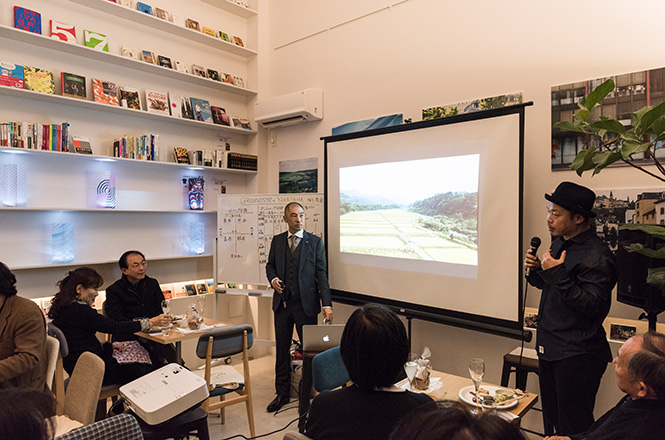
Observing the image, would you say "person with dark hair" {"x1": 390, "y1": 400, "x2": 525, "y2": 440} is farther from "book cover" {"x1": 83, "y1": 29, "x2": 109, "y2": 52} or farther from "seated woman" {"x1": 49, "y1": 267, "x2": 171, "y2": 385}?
"book cover" {"x1": 83, "y1": 29, "x2": 109, "y2": 52}

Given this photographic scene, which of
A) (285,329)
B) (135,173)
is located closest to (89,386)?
(285,329)

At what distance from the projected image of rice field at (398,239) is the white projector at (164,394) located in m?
2.09

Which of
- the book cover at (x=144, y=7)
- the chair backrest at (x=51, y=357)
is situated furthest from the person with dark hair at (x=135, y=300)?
the book cover at (x=144, y=7)

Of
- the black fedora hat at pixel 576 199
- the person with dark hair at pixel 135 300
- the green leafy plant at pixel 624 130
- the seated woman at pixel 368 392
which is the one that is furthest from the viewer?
the person with dark hair at pixel 135 300

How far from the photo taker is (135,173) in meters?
4.57

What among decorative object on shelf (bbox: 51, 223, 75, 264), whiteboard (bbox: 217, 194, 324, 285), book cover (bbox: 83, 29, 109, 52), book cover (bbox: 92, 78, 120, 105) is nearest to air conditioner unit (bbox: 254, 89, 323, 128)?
whiteboard (bbox: 217, 194, 324, 285)

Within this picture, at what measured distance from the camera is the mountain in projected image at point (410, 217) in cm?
323

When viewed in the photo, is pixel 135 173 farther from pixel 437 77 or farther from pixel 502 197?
pixel 502 197

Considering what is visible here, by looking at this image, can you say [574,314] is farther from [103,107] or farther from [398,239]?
[103,107]

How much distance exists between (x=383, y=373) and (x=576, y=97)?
8.66 ft

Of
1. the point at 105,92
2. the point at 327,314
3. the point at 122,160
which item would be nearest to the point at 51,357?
the point at 327,314

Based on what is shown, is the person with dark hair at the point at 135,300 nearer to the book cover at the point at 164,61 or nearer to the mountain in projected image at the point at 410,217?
the mountain in projected image at the point at 410,217

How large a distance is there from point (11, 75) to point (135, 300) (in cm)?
218

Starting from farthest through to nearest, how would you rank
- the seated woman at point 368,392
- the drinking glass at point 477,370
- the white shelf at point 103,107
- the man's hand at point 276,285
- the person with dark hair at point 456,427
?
the man's hand at point 276,285 → the white shelf at point 103,107 → the drinking glass at point 477,370 → the seated woman at point 368,392 → the person with dark hair at point 456,427
